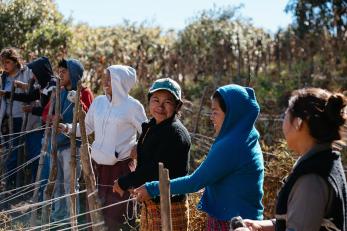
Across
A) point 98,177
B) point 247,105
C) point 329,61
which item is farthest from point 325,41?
point 247,105

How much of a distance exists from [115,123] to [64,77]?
3.16 feet

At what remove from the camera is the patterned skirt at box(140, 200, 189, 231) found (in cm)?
416

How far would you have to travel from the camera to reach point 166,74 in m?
14.8

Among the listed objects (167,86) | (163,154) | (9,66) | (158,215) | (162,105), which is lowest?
(158,215)

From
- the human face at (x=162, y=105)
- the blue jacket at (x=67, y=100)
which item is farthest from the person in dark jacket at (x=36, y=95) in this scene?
the human face at (x=162, y=105)

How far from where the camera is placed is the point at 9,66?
24.0ft

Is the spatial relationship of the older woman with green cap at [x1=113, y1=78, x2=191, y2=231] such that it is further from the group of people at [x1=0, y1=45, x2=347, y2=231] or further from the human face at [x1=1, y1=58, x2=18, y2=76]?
the human face at [x1=1, y1=58, x2=18, y2=76]

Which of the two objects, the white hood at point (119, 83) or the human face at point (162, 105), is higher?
the white hood at point (119, 83)

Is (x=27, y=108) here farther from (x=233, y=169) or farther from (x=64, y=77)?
(x=233, y=169)

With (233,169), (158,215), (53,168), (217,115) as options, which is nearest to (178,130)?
(158,215)

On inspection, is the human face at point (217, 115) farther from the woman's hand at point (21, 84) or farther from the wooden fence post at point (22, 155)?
the wooden fence post at point (22, 155)

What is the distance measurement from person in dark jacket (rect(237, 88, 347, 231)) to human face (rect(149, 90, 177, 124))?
158 centimetres

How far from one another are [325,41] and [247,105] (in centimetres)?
1428

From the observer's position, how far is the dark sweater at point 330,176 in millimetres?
2551
